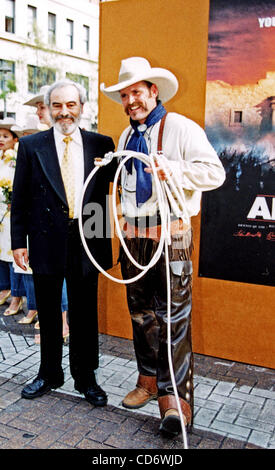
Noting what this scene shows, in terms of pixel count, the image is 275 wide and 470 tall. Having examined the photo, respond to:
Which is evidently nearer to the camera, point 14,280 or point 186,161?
point 186,161

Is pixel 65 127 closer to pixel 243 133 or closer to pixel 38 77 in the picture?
pixel 243 133

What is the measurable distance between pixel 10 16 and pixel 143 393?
108ft

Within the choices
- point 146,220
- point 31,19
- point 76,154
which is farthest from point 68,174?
point 31,19

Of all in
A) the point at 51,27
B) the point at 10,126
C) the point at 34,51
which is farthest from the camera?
the point at 51,27

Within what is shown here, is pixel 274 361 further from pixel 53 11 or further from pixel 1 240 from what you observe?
pixel 53 11

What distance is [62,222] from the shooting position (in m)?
3.22

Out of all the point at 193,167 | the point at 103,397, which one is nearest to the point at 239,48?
the point at 193,167

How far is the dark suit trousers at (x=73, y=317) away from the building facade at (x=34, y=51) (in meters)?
26.6

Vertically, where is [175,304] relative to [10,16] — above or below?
below

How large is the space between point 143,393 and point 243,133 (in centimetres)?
210

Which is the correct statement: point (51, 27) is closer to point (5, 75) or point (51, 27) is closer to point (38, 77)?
point (38, 77)

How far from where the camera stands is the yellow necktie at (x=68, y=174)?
3.21 m

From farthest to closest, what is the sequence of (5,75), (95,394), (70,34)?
(70,34) → (5,75) → (95,394)

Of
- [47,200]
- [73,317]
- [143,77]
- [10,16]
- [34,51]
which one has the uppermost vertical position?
[10,16]
